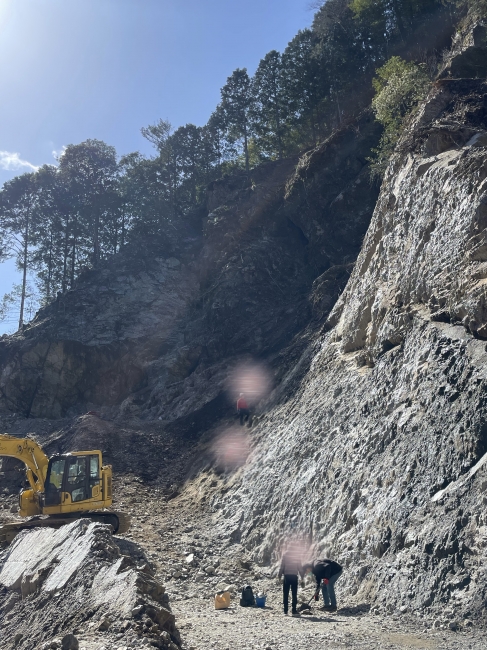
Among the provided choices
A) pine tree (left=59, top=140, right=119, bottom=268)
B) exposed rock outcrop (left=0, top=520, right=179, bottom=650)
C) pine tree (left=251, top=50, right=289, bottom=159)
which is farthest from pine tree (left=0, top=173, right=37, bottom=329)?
exposed rock outcrop (left=0, top=520, right=179, bottom=650)

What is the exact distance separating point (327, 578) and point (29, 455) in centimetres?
1073

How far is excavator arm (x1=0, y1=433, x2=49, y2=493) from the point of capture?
57.0 feet

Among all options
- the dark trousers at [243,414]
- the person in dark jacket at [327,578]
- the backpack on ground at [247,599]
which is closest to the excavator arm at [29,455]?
the dark trousers at [243,414]

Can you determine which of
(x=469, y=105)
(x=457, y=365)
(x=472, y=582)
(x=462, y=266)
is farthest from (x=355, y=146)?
(x=472, y=582)

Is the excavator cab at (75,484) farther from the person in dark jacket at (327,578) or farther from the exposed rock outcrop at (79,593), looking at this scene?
the person in dark jacket at (327,578)

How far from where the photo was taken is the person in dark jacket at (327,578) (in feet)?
32.3

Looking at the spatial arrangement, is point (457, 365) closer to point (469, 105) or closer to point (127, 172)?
point (469, 105)

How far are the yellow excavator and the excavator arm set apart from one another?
279 mm

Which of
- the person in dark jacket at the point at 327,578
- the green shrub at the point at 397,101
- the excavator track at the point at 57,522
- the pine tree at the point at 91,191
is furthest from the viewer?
the pine tree at the point at 91,191

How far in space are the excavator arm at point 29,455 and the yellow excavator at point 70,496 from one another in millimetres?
279

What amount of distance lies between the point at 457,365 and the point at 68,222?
35.5 meters

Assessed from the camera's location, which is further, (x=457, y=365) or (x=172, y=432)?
(x=172, y=432)

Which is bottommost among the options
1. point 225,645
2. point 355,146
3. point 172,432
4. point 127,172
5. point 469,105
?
point 225,645

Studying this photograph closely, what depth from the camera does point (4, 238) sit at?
137 ft
